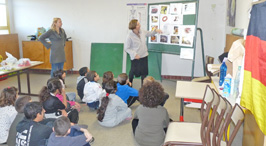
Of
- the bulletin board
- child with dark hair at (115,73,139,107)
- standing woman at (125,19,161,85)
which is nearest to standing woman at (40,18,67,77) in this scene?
standing woman at (125,19,161,85)

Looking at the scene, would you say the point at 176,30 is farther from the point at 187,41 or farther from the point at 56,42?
the point at 56,42

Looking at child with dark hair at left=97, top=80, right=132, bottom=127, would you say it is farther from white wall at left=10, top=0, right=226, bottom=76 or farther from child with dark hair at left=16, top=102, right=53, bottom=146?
white wall at left=10, top=0, right=226, bottom=76

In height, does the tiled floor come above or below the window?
below

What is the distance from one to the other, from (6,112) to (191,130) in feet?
6.62

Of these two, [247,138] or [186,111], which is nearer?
[247,138]

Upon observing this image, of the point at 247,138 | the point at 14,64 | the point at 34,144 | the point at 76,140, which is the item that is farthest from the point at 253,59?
the point at 14,64

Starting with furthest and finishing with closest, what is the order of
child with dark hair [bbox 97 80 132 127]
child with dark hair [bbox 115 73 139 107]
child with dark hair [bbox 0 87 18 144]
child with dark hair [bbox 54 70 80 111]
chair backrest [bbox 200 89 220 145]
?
child with dark hair [bbox 54 70 80 111]
child with dark hair [bbox 115 73 139 107]
child with dark hair [bbox 97 80 132 127]
child with dark hair [bbox 0 87 18 144]
chair backrest [bbox 200 89 220 145]

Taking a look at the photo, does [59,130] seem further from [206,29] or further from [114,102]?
[206,29]

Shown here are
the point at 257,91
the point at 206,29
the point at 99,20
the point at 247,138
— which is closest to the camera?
the point at 257,91

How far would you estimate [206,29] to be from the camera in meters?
5.84

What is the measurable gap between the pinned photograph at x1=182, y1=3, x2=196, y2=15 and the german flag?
2756 mm

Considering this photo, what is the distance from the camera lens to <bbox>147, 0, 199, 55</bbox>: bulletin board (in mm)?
4727

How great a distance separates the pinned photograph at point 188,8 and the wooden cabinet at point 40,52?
3.16 metres

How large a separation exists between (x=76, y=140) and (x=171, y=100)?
274 centimetres
